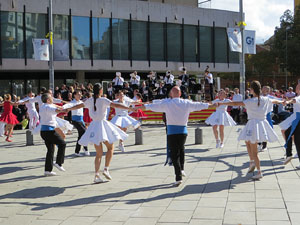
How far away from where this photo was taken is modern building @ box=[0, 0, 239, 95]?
3158 centimetres

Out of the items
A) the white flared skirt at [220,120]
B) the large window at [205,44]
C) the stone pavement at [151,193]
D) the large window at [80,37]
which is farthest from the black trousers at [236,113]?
the large window at [205,44]

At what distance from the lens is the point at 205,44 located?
39562 millimetres

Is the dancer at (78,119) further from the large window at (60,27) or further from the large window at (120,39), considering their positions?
the large window at (120,39)

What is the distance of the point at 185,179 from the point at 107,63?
27.2 m

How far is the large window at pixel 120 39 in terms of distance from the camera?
115ft

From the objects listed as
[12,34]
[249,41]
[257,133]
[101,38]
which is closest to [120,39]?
[101,38]

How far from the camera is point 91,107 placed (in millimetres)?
8266

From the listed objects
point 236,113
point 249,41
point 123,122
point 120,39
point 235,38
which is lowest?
point 236,113

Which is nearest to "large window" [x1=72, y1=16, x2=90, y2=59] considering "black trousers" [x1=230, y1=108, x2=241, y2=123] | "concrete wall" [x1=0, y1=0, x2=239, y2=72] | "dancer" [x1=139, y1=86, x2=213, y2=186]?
"concrete wall" [x1=0, y1=0, x2=239, y2=72]

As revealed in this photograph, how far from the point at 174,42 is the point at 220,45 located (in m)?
5.41

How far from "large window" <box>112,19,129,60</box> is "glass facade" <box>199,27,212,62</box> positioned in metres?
7.85

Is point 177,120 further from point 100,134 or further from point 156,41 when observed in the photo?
point 156,41

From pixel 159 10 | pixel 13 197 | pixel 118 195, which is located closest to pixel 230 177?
pixel 118 195

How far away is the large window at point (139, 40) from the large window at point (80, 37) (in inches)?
163
